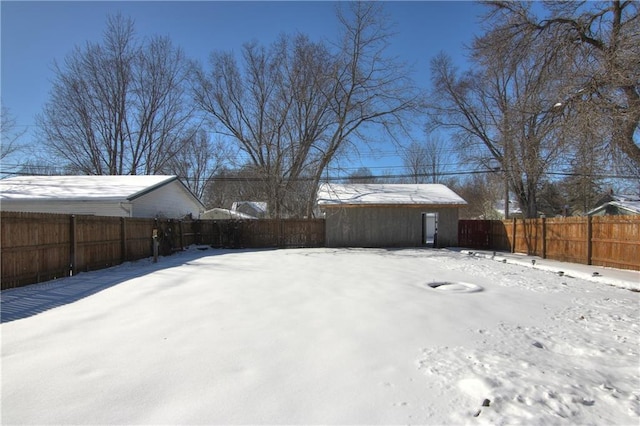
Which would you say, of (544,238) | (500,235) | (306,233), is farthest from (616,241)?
(306,233)

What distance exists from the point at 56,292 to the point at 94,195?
32.7 feet

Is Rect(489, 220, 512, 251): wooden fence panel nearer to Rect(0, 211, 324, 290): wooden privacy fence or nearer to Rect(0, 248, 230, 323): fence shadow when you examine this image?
Rect(0, 211, 324, 290): wooden privacy fence

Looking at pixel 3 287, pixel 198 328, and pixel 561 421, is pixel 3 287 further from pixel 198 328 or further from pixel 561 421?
pixel 561 421

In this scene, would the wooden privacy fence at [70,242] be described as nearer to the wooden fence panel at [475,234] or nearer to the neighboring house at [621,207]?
the wooden fence panel at [475,234]

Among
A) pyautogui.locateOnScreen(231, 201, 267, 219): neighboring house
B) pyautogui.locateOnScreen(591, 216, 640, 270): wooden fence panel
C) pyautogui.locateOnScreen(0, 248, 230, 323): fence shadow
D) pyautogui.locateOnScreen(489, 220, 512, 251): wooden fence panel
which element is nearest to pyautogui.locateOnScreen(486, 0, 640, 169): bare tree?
pyautogui.locateOnScreen(591, 216, 640, 270): wooden fence panel

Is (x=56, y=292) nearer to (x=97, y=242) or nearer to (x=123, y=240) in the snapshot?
(x=97, y=242)

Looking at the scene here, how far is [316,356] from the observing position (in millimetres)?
4188

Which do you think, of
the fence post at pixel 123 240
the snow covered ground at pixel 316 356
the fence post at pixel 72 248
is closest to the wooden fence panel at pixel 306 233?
the fence post at pixel 123 240

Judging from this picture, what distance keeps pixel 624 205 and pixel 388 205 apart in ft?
57.4

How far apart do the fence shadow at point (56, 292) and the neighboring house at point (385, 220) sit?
1182cm

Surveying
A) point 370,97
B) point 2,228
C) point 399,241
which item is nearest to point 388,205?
point 399,241

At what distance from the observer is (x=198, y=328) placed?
204 inches

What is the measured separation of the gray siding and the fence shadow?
11.8 metres

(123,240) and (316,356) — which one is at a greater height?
(123,240)
